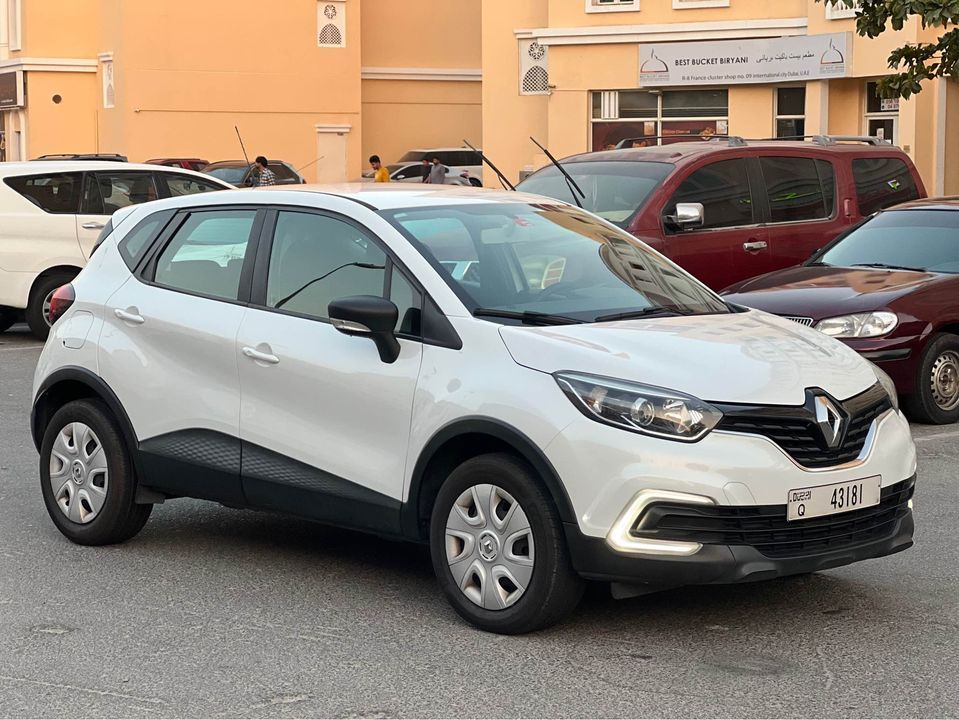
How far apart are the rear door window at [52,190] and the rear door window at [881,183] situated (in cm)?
768

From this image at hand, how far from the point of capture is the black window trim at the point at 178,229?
6.71m

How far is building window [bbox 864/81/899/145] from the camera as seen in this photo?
104 feet

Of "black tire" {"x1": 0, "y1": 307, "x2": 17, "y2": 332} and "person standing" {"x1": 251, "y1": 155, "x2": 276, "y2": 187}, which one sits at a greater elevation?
"person standing" {"x1": 251, "y1": 155, "x2": 276, "y2": 187}

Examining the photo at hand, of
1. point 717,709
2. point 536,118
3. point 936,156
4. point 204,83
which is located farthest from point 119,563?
point 204,83

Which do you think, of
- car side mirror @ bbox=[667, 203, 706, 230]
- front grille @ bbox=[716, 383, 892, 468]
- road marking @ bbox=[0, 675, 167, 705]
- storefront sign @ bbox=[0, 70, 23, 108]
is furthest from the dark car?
storefront sign @ bbox=[0, 70, 23, 108]

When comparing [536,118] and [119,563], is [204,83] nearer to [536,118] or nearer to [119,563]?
[536,118]

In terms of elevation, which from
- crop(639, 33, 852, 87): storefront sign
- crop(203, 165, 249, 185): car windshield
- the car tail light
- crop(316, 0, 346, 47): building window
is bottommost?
the car tail light

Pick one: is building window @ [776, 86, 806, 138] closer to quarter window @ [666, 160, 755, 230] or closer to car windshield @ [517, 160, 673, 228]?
quarter window @ [666, 160, 755, 230]

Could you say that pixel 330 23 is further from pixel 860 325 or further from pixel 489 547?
pixel 489 547

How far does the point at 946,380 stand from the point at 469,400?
6.23m

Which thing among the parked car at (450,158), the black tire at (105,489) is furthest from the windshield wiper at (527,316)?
the parked car at (450,158)

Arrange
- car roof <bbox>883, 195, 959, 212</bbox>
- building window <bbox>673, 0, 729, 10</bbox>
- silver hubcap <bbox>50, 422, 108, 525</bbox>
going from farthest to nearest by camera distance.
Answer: building window <bbox>673, 0, 729, 10</bbox> → car roof <bbox>883, 195, 959, 212</bbox> → silver hubcap <bbox>50, 422, 108, 525</bbox>

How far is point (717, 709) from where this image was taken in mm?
4918

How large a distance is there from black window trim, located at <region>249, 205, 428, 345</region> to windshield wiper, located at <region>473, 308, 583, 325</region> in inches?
8.5
